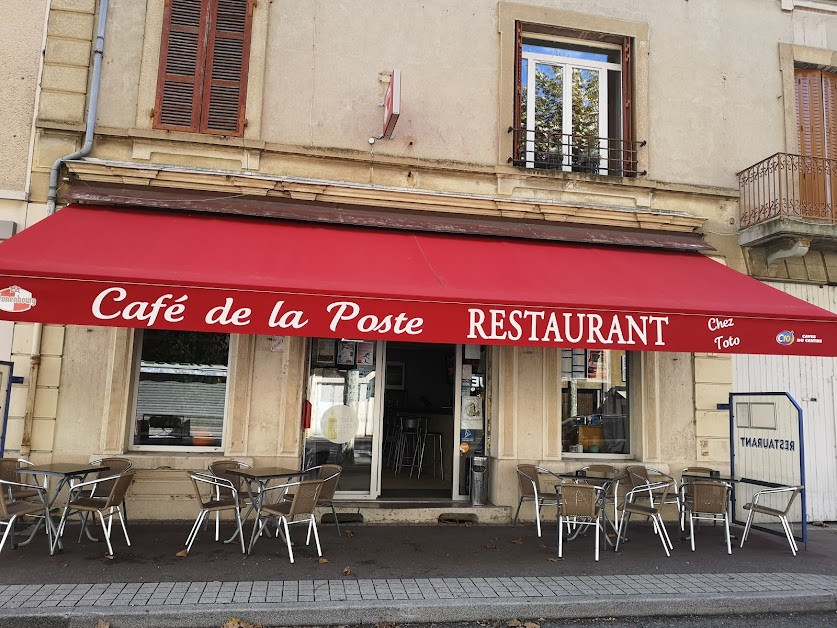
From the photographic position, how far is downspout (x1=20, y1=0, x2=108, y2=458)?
22.3ft

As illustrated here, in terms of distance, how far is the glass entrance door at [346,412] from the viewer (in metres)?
8.05

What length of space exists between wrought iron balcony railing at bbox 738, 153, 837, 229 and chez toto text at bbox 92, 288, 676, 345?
3575 millimetres

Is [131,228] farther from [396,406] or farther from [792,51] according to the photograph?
[792,51]

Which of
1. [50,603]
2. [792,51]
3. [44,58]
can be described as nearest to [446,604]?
[50,603]

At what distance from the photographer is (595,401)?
845 centimetres

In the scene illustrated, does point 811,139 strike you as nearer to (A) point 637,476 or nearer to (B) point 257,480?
(A) point 637,476

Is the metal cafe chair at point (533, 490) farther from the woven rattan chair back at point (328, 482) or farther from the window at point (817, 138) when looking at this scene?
the window at point (817, 138)

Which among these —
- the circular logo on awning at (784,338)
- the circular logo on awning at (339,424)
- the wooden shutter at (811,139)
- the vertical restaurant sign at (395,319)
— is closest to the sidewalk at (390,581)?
the circular logo on awning at (339,424)

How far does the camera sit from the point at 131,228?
6473 mm

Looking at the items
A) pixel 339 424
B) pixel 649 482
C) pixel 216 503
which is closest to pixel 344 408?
pixel 339 424

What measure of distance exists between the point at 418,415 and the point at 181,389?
4598 millimetres

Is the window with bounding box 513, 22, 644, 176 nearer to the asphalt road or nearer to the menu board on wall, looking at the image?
the menu board on wall

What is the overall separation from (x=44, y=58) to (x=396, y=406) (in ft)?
23.7

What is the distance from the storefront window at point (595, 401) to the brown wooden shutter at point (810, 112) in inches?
164
